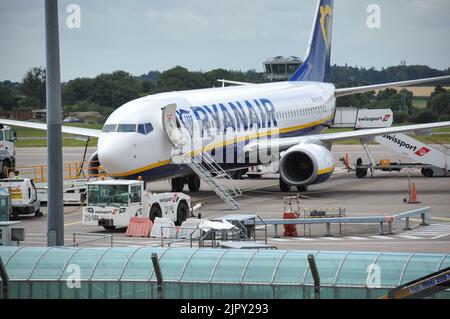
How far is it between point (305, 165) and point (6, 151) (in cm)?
2239

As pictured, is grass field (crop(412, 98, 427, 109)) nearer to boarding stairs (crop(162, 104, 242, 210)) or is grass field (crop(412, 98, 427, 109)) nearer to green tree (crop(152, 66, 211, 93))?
green tree (crop(152, 66, 211, 93))

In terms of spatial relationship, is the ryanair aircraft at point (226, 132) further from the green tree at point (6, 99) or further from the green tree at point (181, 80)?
the green tree at point (181, 80)

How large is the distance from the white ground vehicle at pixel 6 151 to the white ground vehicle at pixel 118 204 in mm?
25603

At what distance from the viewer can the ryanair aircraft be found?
164 ft

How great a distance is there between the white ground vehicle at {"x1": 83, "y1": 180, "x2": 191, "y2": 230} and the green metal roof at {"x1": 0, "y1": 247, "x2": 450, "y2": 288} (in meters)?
17.9

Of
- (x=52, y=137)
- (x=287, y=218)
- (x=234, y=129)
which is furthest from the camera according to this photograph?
(x=234, y=129)

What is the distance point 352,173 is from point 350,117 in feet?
13.8

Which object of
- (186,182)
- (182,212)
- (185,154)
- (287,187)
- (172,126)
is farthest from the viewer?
(186,182)

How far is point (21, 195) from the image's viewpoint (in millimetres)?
49906

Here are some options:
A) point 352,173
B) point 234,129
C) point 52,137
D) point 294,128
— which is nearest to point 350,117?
point 352,173

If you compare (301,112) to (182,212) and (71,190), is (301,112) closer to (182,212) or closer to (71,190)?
(71,190)

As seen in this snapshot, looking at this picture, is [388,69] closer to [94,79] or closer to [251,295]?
[94,79]

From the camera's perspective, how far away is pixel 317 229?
149 ft

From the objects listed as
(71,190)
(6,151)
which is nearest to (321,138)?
(71,190)
